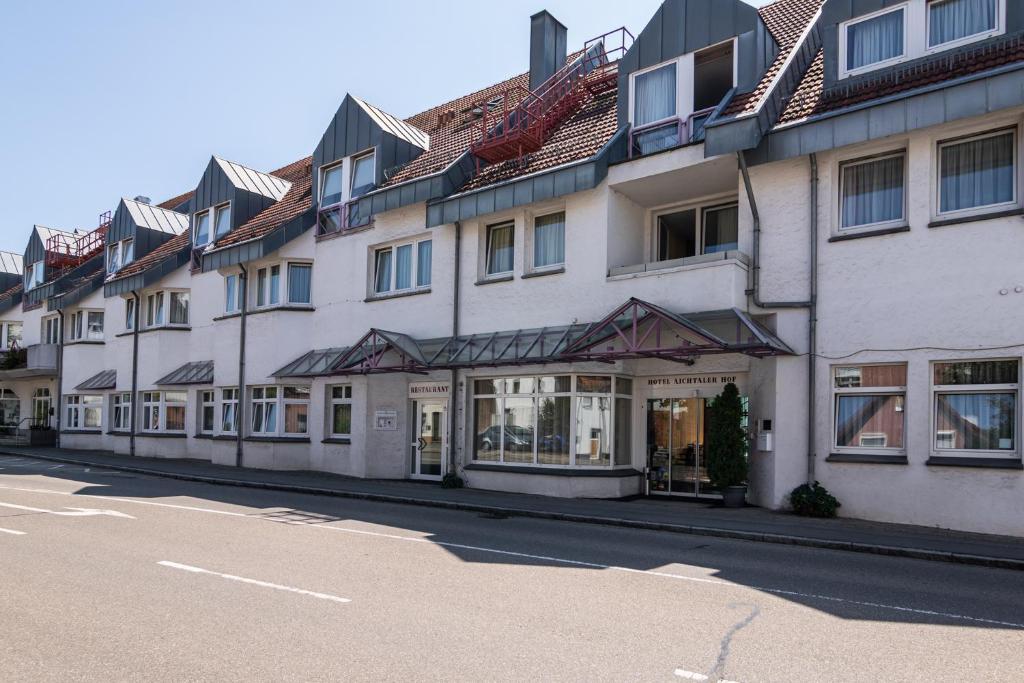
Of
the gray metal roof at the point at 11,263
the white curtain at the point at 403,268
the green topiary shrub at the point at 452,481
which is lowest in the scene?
the green topiary shrub at the point at 452,481

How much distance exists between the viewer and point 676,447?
54.2 feet

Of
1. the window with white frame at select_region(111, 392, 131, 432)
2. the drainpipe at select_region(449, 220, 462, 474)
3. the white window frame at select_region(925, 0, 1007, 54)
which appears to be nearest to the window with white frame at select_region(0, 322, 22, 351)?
the window with white frame at select_region(111, 392, 131, 432)

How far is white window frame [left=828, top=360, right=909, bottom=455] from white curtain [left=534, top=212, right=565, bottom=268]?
6.30 meters

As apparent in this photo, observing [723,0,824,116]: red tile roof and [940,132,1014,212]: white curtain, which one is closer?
[940,132,1014,212]: white curtain

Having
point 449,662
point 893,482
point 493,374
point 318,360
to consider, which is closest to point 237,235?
point 318,360

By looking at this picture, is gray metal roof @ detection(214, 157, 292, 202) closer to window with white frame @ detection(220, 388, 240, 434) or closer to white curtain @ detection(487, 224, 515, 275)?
window with white frame @ detection(220, 388, 240, 434)

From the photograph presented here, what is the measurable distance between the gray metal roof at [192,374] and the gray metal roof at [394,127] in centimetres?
1004

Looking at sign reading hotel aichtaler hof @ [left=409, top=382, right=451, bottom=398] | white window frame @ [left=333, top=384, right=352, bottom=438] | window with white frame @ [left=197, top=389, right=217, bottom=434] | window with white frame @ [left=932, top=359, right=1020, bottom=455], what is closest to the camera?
window with white frame @ [left=932, top=359, right=1020, bottom=455]

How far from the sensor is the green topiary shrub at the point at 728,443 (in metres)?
14.2

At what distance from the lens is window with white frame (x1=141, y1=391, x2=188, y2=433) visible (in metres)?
27.6

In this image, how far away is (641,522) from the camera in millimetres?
12688

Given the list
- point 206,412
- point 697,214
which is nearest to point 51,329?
point 206,412

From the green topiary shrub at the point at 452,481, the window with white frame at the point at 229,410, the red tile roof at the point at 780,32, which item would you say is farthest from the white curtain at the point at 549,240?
the window with white frame at the point at 229,410

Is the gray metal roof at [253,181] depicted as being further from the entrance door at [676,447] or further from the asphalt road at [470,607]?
the asphalt road at [470,607]
